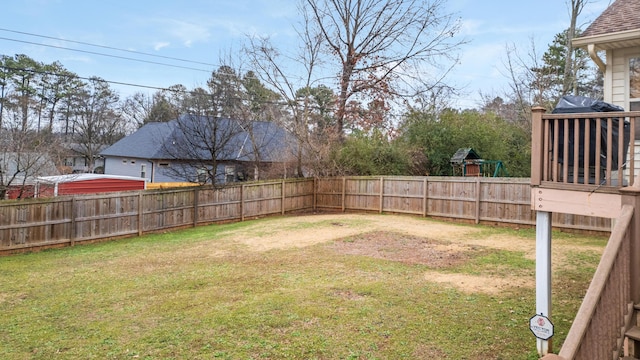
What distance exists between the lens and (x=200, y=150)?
14617mm

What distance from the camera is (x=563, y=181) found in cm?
386

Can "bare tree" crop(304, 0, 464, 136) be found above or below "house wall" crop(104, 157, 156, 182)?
above

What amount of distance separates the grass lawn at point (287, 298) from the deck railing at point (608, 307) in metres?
1.35

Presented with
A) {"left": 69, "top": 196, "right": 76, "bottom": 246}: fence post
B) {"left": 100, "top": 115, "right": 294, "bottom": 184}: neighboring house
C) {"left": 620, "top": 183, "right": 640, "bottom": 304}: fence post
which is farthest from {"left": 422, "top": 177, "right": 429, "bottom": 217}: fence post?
{"left": 620, "top": 183, "right": 640, "bottom": 304}: fence post

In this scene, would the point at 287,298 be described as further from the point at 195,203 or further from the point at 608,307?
the point at 195,203

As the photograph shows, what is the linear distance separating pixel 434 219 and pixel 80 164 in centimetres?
3161

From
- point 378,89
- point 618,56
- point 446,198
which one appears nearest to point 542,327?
point 618,56

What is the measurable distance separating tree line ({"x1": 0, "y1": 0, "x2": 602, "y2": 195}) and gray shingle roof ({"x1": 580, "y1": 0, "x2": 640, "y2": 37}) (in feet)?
32.4

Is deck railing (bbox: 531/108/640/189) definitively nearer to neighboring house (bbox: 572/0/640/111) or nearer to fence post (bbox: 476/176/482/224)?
neighboring house (bbox: 572/0/640/111)

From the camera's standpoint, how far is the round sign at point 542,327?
3.38 metres

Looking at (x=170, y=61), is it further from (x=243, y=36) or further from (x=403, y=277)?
(x=403, y=277)

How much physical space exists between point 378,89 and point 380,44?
2316 mm

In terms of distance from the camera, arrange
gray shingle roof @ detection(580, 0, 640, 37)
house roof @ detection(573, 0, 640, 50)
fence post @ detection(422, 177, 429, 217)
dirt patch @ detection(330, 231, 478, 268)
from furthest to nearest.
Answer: fence post @ detection(422, 177, 429, 217)
dirt patch @ detection(330, 231, 478, 268)
gray shingle roof @ detection(580, 0, 640, 37)
house roof @ detection(573, 0, 640, 50)

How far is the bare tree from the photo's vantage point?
1856 centimetres
